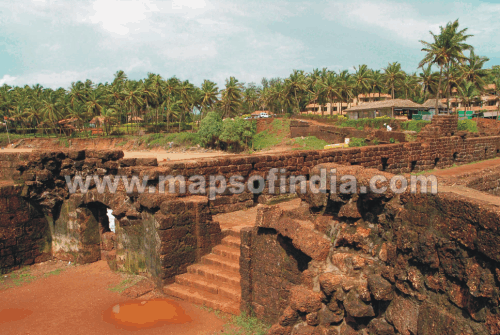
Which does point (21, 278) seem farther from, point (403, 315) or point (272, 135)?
point (272, 135)

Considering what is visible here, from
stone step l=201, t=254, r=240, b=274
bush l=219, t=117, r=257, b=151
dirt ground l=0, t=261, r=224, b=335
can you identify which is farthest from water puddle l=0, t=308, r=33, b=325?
bush l=219, t=117, r=257, b=151

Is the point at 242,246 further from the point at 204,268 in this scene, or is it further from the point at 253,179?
the point at 253,179

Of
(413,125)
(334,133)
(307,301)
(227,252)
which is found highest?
(413,125)

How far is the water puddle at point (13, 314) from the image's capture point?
24.8 feet

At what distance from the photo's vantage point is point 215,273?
7570 mm

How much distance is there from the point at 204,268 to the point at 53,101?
2219 inches

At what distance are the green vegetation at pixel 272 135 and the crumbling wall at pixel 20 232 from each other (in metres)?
31.0

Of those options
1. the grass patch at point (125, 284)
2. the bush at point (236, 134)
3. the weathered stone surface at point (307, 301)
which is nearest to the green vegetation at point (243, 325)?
the weathered stone surface at point (307, 301)

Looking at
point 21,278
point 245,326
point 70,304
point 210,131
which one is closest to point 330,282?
point 245,326

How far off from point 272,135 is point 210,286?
37486mm

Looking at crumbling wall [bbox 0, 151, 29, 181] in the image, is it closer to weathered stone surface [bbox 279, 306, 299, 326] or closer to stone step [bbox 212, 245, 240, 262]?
stone step [bbox 212, 245, 240, 262]

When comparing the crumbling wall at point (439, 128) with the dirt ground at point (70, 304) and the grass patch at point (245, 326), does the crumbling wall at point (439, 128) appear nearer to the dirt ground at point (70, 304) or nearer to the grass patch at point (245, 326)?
the grass patch at point (245, 326)

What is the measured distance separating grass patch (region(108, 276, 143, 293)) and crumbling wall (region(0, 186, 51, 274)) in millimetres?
4274

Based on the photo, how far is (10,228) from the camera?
10789mm
